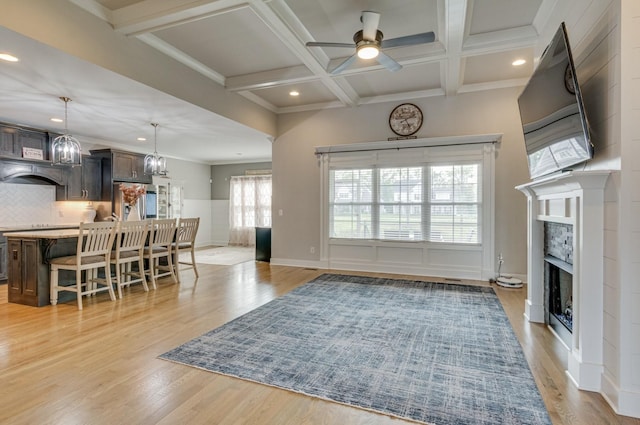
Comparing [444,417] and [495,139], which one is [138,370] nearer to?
[444,417]

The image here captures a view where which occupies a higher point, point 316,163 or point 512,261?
point 316,163

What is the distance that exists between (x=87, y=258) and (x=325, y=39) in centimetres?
387

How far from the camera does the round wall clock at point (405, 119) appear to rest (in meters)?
5.49

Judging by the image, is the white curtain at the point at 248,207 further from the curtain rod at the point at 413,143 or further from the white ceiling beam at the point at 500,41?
the white ceiling beam at the point at 500,41

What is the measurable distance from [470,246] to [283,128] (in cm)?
400

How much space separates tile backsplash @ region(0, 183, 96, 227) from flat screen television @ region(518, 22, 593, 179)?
7.71 m

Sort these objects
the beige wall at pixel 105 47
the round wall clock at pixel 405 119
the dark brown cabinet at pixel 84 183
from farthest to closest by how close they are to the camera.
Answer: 1. the dark brown cabinet at pixel 84 183
2. the round wall clock at pixel 405 119
3. the beige wall at pixel 105 47

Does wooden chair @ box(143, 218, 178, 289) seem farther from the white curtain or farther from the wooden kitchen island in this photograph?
the white curtain

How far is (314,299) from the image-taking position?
4062 millimetres

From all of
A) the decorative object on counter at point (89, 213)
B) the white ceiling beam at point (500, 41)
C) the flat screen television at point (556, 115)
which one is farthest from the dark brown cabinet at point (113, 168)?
the flat screen television at point (556, 115)

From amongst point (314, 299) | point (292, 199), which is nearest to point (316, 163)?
point (292, 199)

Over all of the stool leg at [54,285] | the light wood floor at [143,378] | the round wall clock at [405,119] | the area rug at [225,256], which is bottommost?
the light wood floor at [143,378]

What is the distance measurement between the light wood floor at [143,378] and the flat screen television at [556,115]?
1.52 m

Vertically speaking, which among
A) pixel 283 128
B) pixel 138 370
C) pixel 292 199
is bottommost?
pixel 138 370
